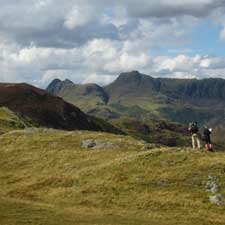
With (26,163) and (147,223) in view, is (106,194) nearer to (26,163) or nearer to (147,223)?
(147,223)

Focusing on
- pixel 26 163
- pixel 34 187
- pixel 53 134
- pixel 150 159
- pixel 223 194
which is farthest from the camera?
pixel 53 134

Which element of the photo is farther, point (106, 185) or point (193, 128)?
point (193, 128)

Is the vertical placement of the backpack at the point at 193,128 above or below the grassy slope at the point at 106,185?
above

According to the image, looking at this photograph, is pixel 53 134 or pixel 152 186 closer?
pixel 152 186

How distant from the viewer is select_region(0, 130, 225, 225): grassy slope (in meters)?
45.6

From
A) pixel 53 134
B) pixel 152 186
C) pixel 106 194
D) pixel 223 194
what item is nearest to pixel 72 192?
pixel 106 194

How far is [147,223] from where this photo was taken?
143 feet

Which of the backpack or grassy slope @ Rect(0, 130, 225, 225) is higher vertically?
the backpack

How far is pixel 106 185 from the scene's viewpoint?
55.7 meters

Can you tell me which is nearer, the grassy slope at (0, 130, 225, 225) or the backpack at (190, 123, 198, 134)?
the grassy slope at (0, 130, 225, 225)

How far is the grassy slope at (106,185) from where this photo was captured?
45.6 meters

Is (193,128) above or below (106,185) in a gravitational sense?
above

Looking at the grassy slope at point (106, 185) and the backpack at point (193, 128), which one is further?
the backpack at point (193, 128)

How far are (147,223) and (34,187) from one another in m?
18.9
